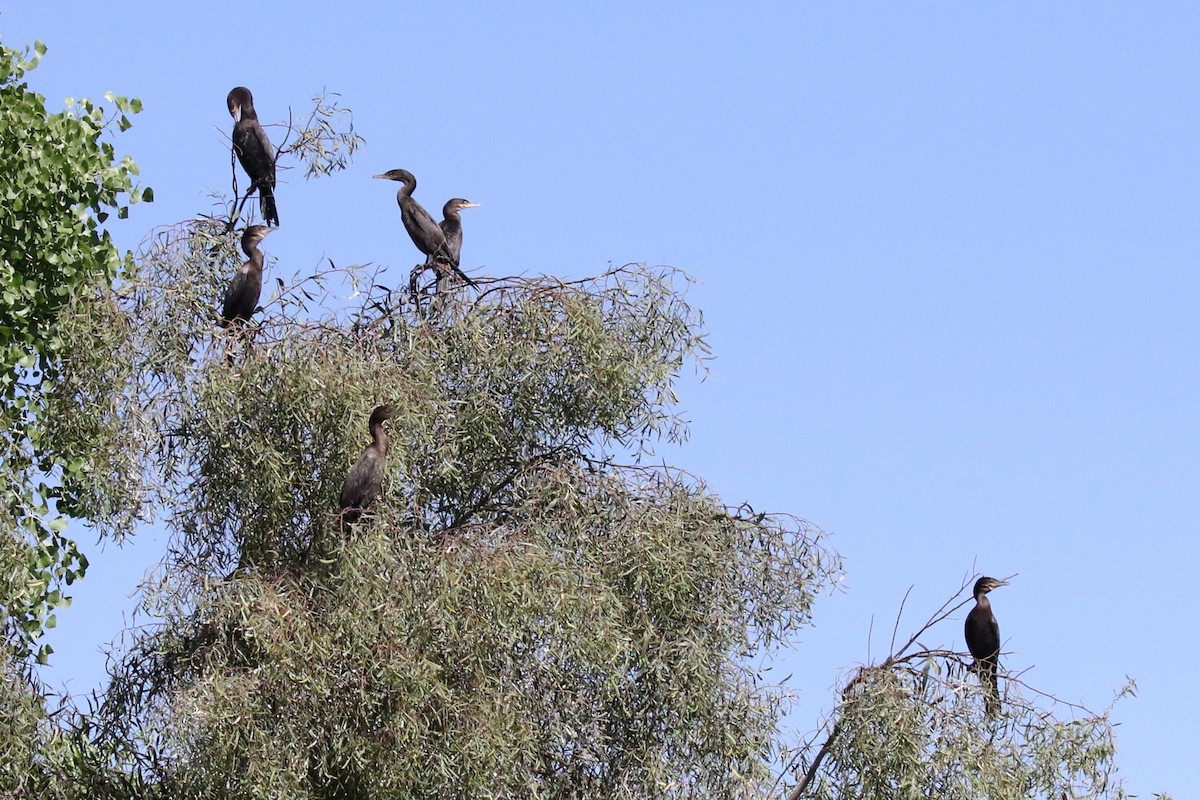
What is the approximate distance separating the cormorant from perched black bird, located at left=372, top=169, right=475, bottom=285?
17mm

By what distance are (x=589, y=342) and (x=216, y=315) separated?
Result: 2599 millimetres

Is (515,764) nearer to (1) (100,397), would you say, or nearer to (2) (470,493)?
(2) (470,493)

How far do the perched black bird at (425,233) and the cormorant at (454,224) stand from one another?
0.02 meters

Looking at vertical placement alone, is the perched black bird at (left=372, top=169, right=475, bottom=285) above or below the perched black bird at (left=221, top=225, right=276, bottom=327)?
above

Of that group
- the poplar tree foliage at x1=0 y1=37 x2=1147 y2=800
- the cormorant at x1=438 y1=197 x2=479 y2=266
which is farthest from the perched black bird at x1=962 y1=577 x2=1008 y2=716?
the cormorant at x1=438 y1=197 x2=479 y2=266

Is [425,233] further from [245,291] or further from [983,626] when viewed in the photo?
[983,626]


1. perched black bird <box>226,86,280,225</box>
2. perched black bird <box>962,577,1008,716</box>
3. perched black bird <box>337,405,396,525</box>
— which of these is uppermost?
perched black bird <box>226,86,280,225</box>

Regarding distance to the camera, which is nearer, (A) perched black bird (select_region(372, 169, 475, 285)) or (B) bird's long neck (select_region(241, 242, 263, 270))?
(B) bird's long neck (select_region(241, 242, 263, 270))

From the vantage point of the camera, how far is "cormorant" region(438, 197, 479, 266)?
44.3ft

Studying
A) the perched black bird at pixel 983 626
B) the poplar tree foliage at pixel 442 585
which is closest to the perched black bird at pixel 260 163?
the poplar tree foliage at pixel 442 585

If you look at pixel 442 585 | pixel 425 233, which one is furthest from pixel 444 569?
pixel 425 233

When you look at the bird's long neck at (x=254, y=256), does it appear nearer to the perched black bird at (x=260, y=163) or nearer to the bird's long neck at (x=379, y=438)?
the perched black bird at (x=260, y=163)

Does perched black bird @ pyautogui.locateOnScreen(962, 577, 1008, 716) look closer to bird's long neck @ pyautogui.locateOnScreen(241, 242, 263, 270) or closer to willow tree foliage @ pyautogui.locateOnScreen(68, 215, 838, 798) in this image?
willow tree foliage @ pyautogui.locateOnScreen(68, 215, 838, 798)

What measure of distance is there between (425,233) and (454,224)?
1.95 ft
